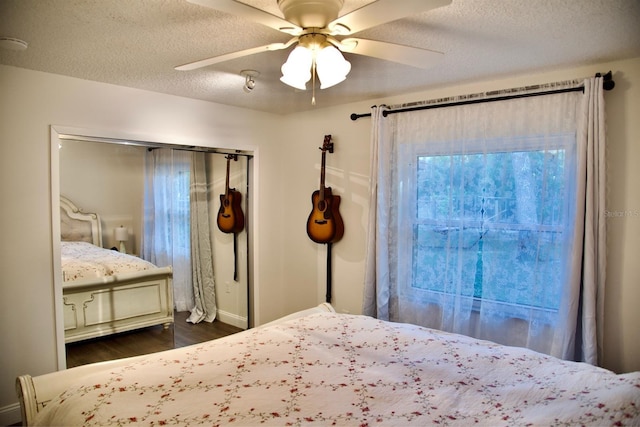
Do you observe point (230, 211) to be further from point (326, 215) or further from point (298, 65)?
point (298, 65)

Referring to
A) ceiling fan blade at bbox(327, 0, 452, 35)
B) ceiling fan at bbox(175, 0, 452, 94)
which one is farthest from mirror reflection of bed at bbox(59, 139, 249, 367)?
ceiling fan blade at bbox(327, 0, 452, 35)

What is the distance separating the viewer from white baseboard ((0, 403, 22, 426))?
7.90 feet

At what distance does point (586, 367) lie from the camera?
1.63 m

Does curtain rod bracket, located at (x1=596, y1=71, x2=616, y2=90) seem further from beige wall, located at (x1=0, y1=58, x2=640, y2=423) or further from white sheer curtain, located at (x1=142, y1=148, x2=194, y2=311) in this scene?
white sheer curtain, located at (x1=142, y1=148, x2=194, y2=311)

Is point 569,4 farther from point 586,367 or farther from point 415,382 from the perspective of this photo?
point 415,382

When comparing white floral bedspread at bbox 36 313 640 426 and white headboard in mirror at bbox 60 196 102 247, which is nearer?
white floral bedspread at bbox 36 313 640 426

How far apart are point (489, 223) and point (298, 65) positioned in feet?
6.09

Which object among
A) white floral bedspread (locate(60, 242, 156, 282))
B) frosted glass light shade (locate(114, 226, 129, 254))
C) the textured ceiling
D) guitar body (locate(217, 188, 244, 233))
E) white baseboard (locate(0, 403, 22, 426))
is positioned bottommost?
white baseboard (locate(0, 403, 22, 426))

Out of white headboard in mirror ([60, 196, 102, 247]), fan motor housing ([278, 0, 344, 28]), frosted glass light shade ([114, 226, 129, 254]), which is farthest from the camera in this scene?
frosted glass light shade ([114, 226, 129, 254])

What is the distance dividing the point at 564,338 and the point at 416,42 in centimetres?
196

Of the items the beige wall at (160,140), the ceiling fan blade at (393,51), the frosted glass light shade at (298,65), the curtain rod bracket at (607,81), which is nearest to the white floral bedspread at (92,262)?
the beige wall at (160,140)

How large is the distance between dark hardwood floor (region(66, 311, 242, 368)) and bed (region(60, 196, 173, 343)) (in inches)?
2.1

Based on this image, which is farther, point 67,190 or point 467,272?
point 467,272

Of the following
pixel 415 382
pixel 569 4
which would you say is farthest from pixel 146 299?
pixel 569 4
